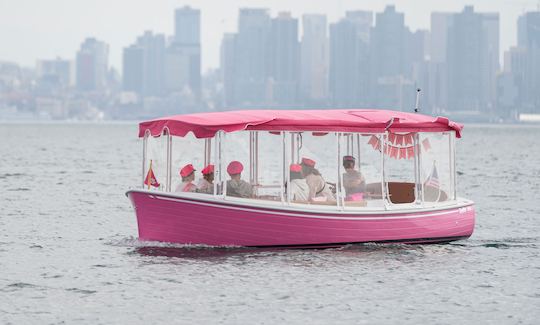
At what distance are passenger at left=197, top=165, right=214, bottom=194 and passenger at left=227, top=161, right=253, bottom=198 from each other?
354 millimetres

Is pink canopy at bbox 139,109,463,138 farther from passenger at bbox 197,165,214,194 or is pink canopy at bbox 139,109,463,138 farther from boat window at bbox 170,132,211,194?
passenger at bbox 197,165,214,194

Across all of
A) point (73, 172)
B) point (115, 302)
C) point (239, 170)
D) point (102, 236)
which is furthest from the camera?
point (73, 172)

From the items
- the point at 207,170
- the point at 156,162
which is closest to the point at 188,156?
the point at 156,162

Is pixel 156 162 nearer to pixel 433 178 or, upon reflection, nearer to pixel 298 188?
pixel 298 188

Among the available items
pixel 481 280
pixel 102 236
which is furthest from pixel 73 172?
pixel 481 280

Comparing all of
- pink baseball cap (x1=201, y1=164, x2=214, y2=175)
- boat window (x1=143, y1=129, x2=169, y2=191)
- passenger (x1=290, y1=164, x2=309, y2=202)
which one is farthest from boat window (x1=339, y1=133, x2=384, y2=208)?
boat window (x1=143, y1=129, x2=169, y2=191)

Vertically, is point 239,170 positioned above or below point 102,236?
above

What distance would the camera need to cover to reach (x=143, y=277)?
68.1 feet

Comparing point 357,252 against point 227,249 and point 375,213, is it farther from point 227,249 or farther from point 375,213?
point 227,249

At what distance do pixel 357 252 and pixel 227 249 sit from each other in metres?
2.59

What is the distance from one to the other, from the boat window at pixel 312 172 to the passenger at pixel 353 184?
0.79 feet

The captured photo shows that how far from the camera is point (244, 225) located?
21969mm

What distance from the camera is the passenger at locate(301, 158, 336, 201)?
74.3 feet

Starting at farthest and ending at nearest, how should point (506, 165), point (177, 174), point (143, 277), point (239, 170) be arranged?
point (506, 165), point (177, 174), point (239, 170), point (143, 277)
